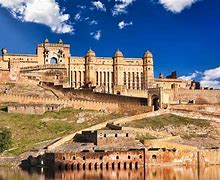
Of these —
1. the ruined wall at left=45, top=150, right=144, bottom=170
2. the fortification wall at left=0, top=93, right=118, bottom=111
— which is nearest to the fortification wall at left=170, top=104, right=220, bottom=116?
the fortification wall at left=0, top=93, right=118, bottom=111

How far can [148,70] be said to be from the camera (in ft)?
347

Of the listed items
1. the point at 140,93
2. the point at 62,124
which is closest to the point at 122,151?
the point at 62,124

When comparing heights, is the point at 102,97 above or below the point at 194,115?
above

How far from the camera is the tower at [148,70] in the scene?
105500mm

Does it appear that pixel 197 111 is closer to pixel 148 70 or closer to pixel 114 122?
pixel 114 122

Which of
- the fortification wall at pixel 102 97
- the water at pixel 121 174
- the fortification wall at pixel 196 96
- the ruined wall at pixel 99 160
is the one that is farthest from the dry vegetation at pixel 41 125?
the fortification wall at pixel 196 96

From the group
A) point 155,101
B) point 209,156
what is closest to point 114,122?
point 209,156

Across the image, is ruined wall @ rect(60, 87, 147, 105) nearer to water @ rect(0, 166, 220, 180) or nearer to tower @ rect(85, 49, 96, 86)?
tower @ rect(85, 49, 96, 86)

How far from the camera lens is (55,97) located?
81.9 meters

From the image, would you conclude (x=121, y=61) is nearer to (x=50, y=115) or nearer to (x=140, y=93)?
(x=140, y=93)

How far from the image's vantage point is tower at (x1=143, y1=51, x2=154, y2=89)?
105500 millimetres

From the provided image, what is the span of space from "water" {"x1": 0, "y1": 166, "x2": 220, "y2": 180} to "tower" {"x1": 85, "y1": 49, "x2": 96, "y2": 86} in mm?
51005

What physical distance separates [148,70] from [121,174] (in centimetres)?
6073

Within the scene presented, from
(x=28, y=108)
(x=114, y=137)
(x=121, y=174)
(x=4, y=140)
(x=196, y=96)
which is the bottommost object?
(x=121, y=174)
